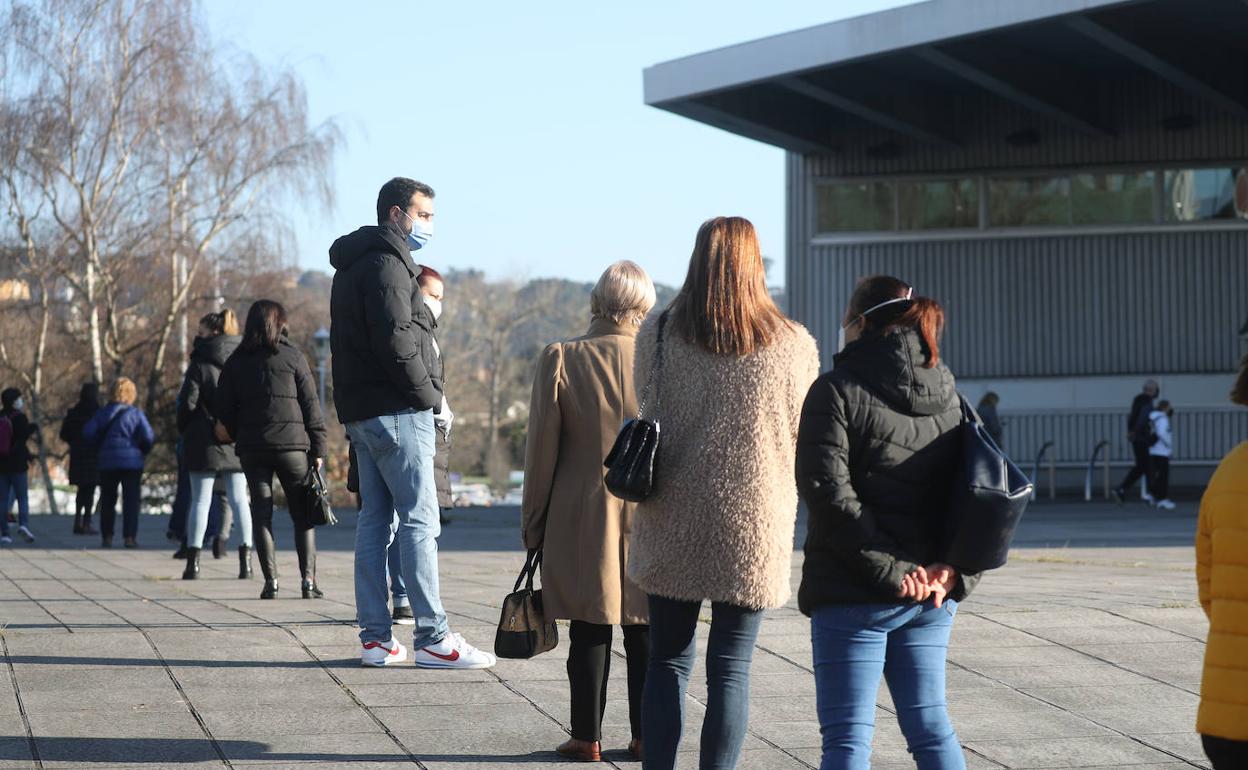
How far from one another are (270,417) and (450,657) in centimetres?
302

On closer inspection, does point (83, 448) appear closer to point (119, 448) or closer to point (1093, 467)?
point (119, 448)

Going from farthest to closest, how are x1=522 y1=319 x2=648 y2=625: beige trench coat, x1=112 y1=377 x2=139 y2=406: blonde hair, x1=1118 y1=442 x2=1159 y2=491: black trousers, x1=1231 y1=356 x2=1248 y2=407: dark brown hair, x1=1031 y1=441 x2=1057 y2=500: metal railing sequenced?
x1=1031 y1=441 x2=1057 y2=500: metal railing < x1=1118 y1=442 x2=1159 y2=491: black trousers < x1=112 y1=377 x2=139 y2=406: blonde hair < x1=522 y1=319 x2=648 y2=625: beige trench coat < x1=1231 y1=356 x2=1248 y2=407: dark brown hair

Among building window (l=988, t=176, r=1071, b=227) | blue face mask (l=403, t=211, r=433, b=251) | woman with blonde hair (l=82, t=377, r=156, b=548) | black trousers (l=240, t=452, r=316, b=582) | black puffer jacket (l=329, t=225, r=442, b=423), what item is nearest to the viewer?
black puffer jacket (l=329, t=225, r=442, b=423)

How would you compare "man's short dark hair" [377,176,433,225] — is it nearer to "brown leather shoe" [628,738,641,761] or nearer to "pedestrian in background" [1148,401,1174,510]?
"brown leather shoe" [628,738,641,761]

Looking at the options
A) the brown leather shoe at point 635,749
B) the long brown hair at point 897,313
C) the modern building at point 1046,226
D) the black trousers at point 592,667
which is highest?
the modern building at point 1046,226

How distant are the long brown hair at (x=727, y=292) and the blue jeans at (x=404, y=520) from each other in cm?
248

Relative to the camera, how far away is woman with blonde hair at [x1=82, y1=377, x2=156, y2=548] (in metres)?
15.0

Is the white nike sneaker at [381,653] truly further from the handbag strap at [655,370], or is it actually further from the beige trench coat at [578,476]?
the handbag strap at [655,370]

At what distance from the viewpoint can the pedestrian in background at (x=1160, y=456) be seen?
21.2 metres

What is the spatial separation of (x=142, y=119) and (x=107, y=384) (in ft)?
17.4

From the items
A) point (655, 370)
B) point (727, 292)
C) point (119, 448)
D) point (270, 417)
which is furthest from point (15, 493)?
point (727, 292)

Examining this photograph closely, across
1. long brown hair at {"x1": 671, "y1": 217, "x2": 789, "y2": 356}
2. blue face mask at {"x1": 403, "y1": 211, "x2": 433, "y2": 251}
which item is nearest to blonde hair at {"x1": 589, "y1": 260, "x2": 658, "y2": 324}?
long brown hair at {"x1": 671, "y1": 217, "x2": 789, "y2": 356}

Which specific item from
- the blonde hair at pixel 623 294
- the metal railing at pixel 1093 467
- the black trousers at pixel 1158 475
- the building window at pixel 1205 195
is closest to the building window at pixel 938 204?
the building window at pixel 1205 195

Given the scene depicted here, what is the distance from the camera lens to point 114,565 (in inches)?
499
